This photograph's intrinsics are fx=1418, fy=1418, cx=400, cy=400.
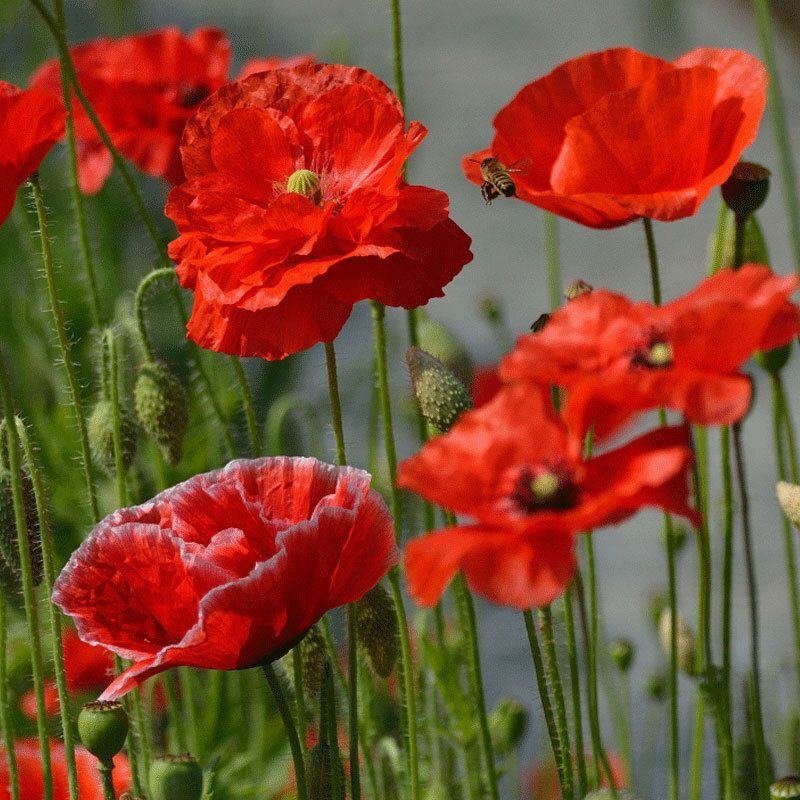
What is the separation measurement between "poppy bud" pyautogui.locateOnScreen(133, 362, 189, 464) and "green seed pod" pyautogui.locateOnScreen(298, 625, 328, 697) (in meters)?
0.19

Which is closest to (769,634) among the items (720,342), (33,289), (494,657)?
(494,657)

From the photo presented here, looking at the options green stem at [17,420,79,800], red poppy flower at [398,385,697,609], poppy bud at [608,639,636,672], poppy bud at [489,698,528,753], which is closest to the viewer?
red poppy flower at [398,385,697,609]

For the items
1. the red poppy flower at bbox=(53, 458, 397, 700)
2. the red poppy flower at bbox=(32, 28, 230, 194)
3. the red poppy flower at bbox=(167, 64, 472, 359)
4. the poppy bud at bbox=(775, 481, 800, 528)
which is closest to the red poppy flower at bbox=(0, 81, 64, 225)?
the red poppy flower at bbox=(167, 64, 472, 359)

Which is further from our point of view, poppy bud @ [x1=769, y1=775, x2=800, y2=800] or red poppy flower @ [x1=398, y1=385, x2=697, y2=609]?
poppy bud @ [x1=769, y1=775, x2=800, y2=800]

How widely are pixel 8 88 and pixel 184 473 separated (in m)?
0.89

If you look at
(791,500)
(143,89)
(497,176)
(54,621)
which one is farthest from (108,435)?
(143,89)

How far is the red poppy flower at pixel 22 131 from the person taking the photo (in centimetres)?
71

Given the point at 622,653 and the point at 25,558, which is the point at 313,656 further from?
the point at 622,653

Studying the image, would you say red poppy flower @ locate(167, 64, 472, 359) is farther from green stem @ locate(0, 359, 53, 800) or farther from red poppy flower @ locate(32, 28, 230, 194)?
red poppy flower @ locate(32, 28, 230, 194)

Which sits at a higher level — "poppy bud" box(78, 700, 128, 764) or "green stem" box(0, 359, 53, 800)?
"green stem" box(0, 359, 53, 800)

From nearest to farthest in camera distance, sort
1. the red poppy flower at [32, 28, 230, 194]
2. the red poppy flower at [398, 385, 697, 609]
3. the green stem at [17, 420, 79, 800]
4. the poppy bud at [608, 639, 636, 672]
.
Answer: the red poppy flower at [398, 385, 697, 609]
the green stem at [17, 420, 79, 800]
the poppy bud at [608, 639, 636, 672]
the red poppy flower at [32, 28, 230, 194]

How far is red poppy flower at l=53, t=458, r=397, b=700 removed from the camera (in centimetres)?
61

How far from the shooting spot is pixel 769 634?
225 centimetres

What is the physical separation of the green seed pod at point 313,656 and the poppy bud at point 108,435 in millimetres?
208
